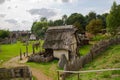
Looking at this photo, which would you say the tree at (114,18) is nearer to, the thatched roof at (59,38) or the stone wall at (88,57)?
the thatched roof at (59,38)

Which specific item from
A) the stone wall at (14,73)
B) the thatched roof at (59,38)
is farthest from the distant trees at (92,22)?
the stone wall at (14,73)

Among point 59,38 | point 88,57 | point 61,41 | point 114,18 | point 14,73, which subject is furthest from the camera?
Result: point 114,18

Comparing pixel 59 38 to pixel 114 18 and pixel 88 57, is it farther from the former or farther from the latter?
pixel 114 18

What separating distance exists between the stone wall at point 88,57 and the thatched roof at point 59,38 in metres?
5.18

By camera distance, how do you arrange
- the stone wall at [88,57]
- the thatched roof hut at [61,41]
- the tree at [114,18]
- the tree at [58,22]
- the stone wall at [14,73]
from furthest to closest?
the tree at [58,22] < the tree at [114,18] < the thatched roof hut at [61,41] < the stone wall at [88,57] < the stone wall at [14,73]

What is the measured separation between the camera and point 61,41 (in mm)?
37719

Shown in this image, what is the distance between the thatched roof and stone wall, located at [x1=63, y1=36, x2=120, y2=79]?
5.18 meters

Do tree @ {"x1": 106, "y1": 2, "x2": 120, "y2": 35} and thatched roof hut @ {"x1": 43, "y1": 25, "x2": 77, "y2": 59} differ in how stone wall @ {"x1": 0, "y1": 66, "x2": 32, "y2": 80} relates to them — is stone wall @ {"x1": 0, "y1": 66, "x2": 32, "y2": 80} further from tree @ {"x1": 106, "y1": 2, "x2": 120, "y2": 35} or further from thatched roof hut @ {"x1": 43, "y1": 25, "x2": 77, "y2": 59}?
tree @ {"x1": 106, "y1": 2, "x2": 120, "y2": 35}

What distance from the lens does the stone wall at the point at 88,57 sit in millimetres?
22663

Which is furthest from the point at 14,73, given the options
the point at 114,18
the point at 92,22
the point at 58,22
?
the point at 58,22

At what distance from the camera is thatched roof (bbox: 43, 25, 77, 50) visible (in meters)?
36.9

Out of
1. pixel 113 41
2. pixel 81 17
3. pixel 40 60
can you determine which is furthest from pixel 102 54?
pixel 81 17

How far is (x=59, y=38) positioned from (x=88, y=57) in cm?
1134

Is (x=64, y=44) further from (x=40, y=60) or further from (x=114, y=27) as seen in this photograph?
(x=114, y=27)
